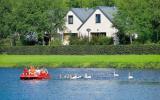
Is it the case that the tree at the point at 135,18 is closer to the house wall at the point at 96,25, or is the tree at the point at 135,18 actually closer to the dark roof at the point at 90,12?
the dark roof at the point at 90,12

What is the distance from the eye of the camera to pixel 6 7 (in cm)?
12838

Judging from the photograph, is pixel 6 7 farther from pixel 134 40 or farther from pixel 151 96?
pixel 151 96

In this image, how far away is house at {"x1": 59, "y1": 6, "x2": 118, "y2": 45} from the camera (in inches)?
5192

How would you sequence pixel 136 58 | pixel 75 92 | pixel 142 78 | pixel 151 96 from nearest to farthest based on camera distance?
pixel 151 96 < pixel 75 92 < pixel 142 78 < pixel 136 58

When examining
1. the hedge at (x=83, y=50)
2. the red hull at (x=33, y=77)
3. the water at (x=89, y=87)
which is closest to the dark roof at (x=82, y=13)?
the hedge at (x=83, y=50)

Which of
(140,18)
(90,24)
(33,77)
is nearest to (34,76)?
(33,77)

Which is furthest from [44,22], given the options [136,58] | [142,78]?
[142,78]

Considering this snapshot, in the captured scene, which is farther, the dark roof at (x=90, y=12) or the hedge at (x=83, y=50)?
the dark roof at (x=90, y=12)

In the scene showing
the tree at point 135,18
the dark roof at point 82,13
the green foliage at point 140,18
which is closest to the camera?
the green foliage at point 140,18

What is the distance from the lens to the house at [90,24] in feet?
433

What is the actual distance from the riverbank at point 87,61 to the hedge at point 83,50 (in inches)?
145

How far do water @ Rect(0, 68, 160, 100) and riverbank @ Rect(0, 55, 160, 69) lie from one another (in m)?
3.93

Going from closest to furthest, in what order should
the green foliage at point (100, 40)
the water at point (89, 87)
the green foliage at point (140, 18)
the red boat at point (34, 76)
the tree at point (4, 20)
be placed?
the water at point (89, 87), the red boat at point (34, 76), the green foliage at point (140, 18), the green foliage at point (100, 40), the tree at point (4, 20)

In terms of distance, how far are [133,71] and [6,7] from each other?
4635cm
